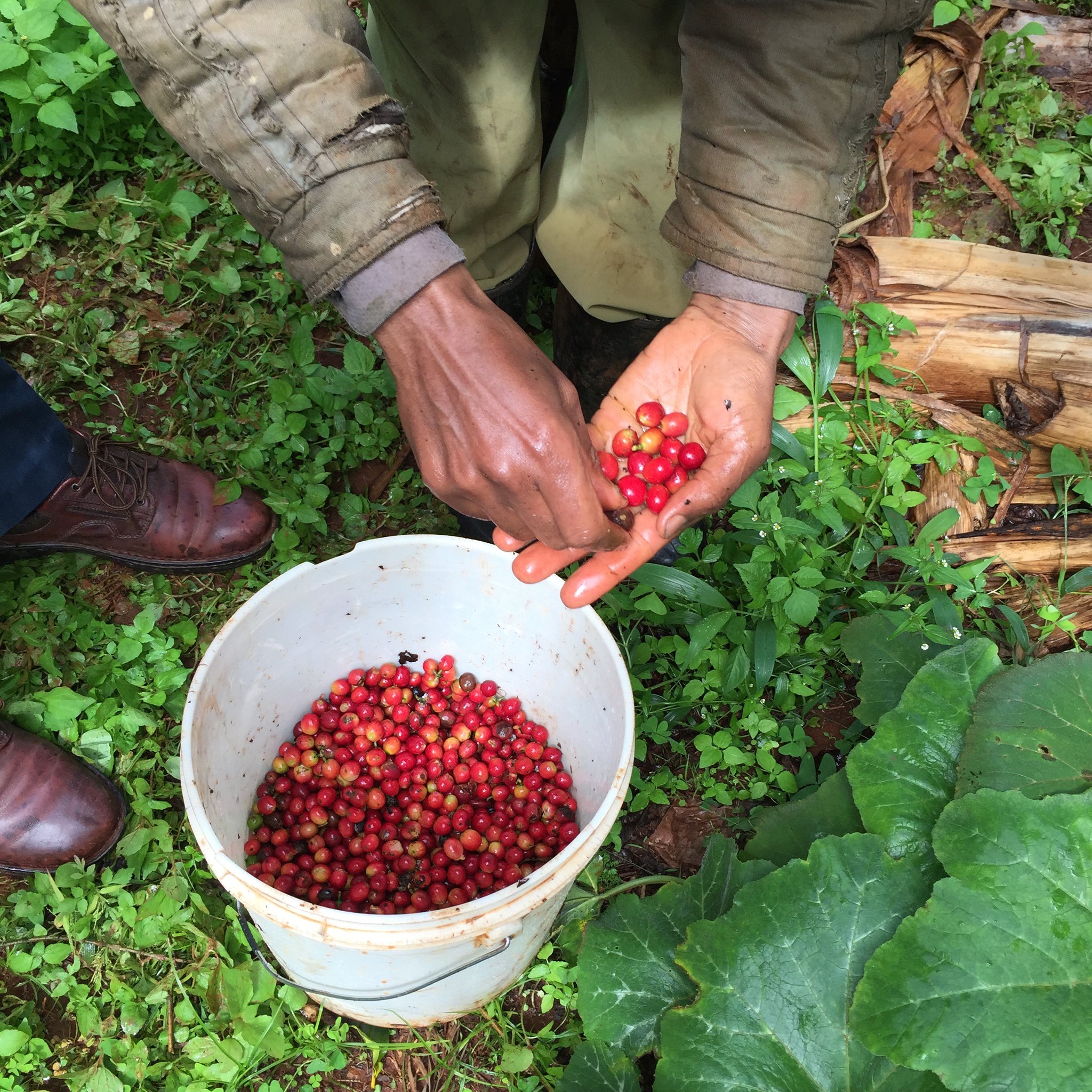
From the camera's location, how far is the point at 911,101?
4.12 metres

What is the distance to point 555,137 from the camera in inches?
126

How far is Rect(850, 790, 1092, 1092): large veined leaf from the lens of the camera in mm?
1824

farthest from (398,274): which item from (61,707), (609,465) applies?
(61,707)

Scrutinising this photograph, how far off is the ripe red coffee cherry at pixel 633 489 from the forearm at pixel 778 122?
1.98ft

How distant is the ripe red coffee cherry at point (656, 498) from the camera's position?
237 centimetres

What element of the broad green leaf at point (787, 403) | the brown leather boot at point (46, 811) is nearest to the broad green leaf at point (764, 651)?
the broad green leaf at point (787, 403)

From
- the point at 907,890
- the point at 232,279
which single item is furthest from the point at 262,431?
the point at 907,890

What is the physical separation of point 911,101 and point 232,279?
10.6 ft

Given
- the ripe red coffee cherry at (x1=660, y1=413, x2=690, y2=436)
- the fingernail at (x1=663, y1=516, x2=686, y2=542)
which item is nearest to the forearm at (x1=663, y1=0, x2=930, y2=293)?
the ripe red coffee cherry at (x1=660, y1=413, x2=690, y2=436)

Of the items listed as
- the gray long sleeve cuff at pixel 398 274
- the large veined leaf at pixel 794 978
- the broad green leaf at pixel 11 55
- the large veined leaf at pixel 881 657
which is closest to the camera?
the gray long sleeve cuff at pixel 398 274

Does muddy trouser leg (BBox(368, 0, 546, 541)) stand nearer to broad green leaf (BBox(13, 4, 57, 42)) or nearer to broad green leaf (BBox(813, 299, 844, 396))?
broad green leaf (BBox(813, 299, 844, 396))

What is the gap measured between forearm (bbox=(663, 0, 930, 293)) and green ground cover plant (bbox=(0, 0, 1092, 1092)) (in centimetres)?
92

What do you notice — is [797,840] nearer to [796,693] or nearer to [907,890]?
[907,890]

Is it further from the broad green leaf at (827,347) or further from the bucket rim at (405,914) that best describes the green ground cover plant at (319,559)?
the bucket rim at (405,914)
